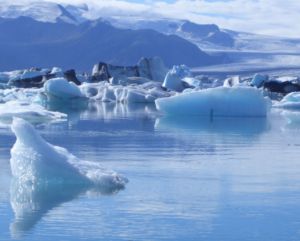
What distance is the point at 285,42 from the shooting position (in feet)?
179

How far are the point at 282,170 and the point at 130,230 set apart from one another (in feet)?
8.44

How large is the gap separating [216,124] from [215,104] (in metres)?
1.61

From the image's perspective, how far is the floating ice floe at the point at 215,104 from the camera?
1402 centimetres

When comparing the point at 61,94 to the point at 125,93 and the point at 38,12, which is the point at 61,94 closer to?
the point at 125,93

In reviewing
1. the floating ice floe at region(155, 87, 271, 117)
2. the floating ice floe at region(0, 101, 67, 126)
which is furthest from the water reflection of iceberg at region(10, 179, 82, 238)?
the floating ice floe at region(155, 87, 271, 117)

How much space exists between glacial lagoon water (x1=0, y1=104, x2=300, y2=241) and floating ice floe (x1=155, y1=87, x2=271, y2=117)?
14.1 feet

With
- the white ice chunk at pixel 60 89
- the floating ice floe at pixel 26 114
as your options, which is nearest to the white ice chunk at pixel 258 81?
the white ice chunk at pixel 60 89

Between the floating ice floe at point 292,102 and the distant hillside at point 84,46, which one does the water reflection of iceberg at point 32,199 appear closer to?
the floating ice floe at point 292,102

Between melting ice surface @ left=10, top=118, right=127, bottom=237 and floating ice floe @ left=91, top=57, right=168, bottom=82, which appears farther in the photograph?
floating ice floe @ left=91, top=57, right=168, bottom=82

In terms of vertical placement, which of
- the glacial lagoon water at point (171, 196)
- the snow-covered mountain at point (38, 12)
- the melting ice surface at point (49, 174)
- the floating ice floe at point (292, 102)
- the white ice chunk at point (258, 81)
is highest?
the snow-covered mountain at point (38, 12)

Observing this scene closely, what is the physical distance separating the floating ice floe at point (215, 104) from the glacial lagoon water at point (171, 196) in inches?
169

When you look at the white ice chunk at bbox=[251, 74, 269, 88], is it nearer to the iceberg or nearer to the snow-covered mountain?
the iceberg

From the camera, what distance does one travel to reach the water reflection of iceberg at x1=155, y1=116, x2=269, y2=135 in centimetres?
1152

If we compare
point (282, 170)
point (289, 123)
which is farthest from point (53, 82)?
point (282, 170)
